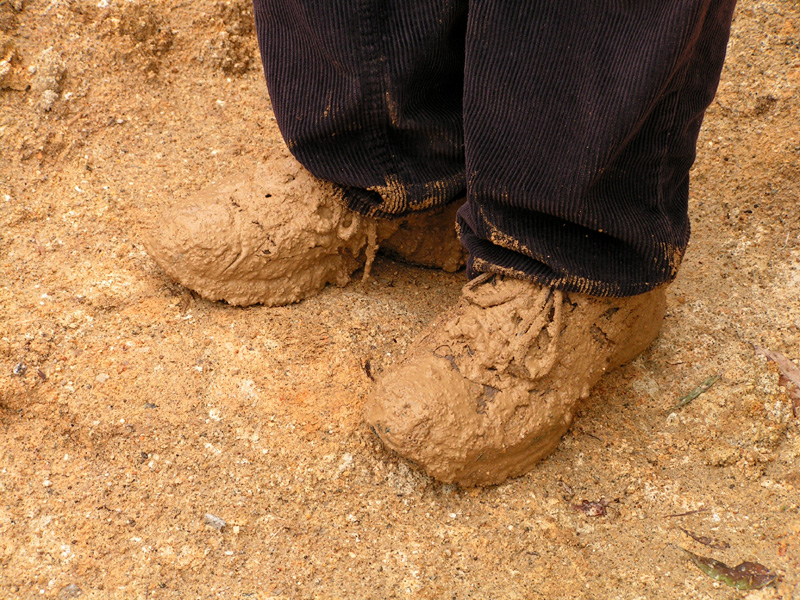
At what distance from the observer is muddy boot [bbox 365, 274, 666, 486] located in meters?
1.03

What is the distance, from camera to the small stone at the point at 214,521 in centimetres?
99

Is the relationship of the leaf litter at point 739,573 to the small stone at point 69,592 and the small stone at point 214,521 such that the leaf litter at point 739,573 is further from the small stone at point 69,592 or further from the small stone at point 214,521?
the small stone at point 69,592

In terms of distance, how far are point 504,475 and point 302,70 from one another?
0.68 metres

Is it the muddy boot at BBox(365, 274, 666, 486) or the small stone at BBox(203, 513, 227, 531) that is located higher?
the muddy boot at BBox(365, 274, 666, 486)

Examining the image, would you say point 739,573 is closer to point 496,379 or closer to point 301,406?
point 496,379

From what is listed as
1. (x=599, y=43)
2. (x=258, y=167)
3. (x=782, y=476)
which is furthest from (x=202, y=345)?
(x=782, y=476)

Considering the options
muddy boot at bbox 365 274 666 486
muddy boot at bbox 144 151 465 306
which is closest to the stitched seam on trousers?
muddy boot at bbox 144 151 465 306

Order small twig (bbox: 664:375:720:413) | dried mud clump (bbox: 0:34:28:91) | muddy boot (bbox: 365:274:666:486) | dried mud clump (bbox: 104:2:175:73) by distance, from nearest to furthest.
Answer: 1. muddy boot (bbox: 365:274:666:486)
2. small twig (bbox: 664:375:720:413)
3. dried mud clump (bbox: 0:34:28:91)
4. dried mud clump (bbox: 104:2:175:73)

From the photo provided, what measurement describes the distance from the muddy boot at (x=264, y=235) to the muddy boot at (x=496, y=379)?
0.26 metres

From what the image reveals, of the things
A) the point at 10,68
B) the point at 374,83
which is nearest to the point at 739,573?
the point at 374,83

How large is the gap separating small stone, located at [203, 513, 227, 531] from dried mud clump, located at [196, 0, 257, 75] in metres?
1.10

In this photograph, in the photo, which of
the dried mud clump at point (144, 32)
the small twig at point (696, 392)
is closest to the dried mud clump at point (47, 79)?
the dried mud clump at point (144, 32)

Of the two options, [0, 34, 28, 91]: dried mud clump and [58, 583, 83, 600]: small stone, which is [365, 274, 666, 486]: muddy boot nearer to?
[58, 583, 83, 600]: small stone

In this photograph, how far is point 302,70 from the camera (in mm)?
1145
